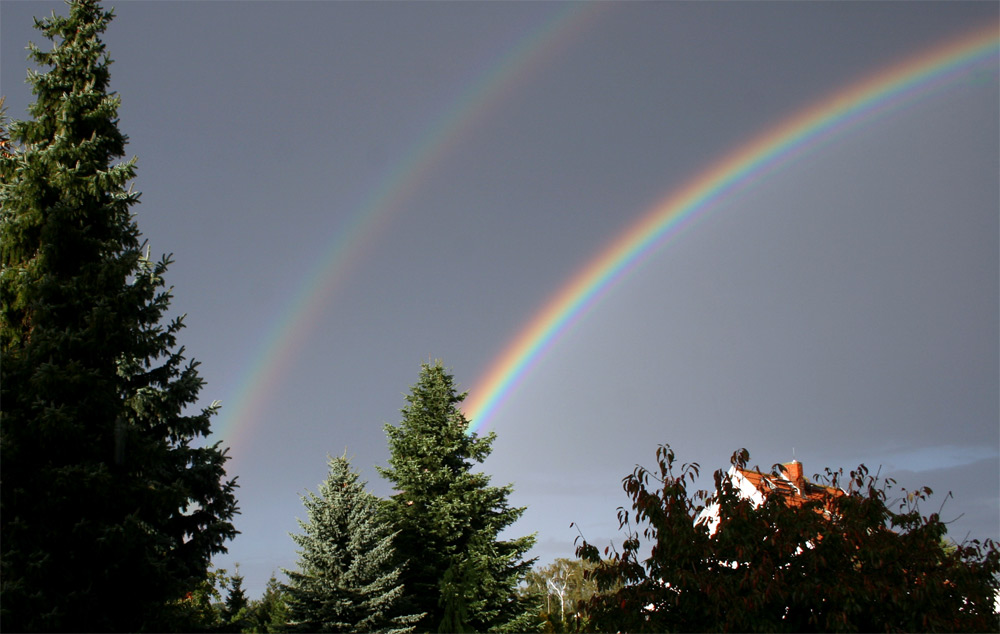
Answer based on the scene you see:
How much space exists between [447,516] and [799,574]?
55.2ft

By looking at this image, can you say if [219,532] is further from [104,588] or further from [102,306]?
[102,306]

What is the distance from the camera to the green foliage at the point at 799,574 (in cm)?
636

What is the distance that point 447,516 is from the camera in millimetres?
22391

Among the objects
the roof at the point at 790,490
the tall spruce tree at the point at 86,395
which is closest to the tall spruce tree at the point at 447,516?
the tall spruce tree at the point at 86,395

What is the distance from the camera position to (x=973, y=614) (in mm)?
6613

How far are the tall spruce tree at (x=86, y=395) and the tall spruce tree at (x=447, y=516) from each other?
34.7 feet

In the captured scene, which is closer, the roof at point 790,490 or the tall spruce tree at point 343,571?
the roof at point 790,490

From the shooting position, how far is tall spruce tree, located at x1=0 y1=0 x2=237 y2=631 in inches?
380

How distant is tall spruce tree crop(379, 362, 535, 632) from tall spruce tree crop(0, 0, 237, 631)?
34.7 ft

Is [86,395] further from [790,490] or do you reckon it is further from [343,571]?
[343,571]

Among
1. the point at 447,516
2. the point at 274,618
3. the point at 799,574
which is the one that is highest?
the point at 447,516

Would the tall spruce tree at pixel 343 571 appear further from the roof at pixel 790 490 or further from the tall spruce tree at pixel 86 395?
the roof at pixel 790 490

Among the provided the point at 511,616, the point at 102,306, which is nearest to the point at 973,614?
the point at 102,306

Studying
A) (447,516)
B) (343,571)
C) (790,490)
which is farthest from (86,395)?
(447,516)
